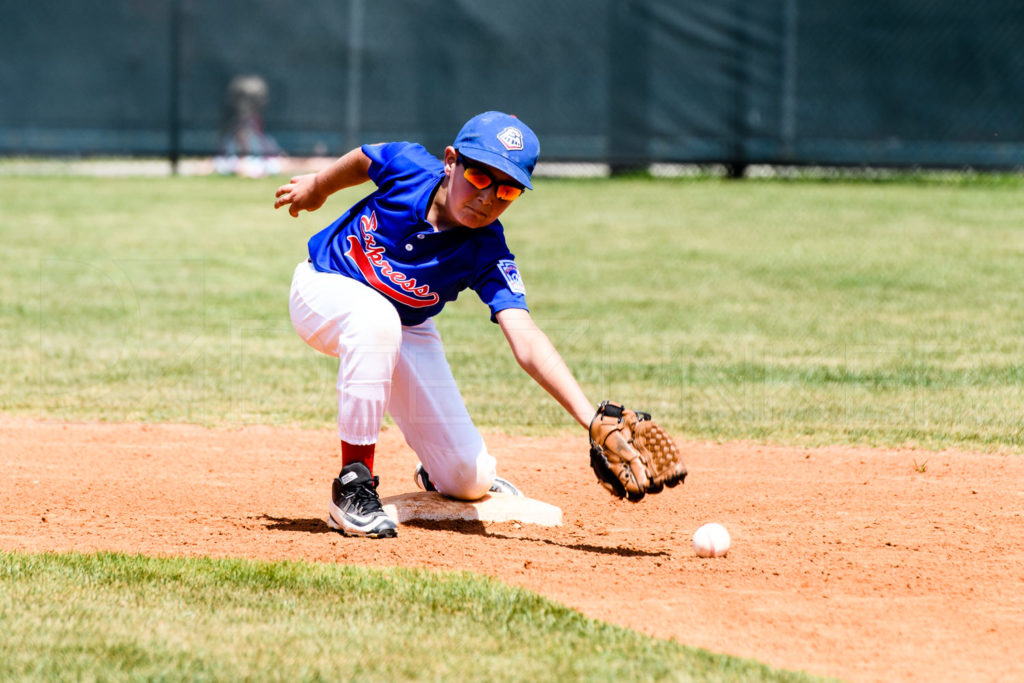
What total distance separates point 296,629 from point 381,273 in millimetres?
1486

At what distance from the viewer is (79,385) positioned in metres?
7.23

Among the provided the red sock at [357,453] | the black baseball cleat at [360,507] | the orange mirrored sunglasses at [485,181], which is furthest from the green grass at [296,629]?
the orange mirrored sunglasses at [485,181]

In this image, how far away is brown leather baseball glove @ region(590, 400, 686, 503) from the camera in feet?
→ 12.5

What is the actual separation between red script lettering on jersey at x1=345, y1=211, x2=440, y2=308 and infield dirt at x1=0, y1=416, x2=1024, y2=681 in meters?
0.84

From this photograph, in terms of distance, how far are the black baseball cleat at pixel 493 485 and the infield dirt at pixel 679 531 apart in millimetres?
166

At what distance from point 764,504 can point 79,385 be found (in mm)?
4248

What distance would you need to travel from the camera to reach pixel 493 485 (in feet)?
16.1

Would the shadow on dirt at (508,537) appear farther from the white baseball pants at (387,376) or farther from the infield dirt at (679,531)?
the white baseball pants at (387,376)

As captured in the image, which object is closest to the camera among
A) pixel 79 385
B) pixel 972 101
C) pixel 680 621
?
pixel 680 621

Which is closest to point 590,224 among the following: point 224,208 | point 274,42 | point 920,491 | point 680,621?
point 224,208

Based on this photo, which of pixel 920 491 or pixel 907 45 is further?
pixel 907 45

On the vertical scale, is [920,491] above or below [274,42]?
below

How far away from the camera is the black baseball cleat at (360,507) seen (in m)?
4.26

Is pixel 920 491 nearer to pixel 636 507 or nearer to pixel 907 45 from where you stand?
pixel 636 507
